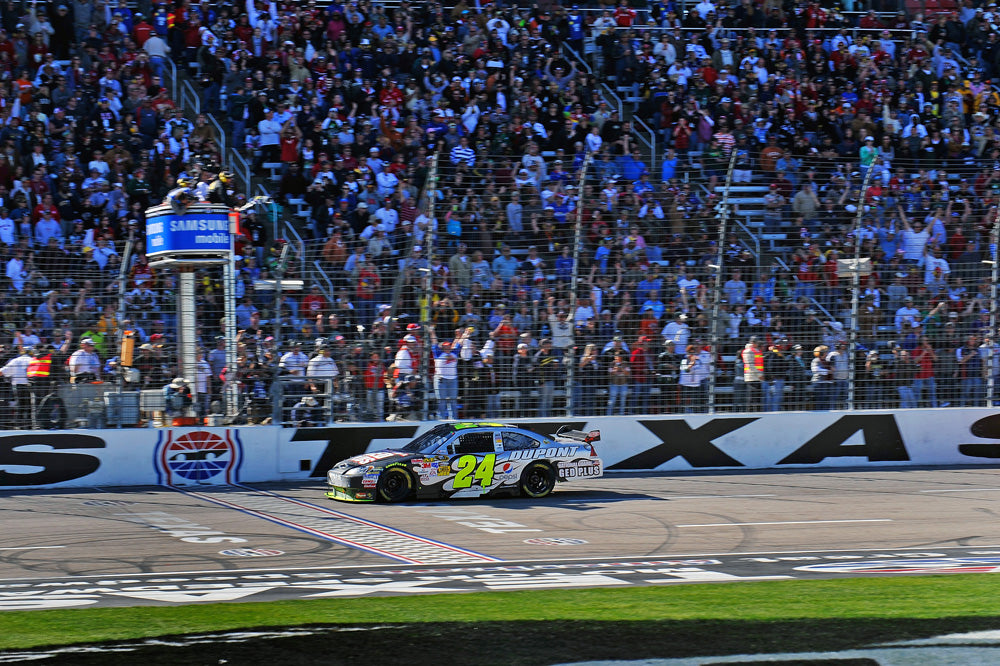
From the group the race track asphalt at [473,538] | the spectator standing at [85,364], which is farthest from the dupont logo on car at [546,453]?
the spectator standing at [85,364]

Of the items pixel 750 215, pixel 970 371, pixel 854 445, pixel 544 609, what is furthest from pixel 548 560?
pixel 970 371

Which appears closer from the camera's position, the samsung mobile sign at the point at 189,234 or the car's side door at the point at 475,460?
the car's side door at the point at 475,460

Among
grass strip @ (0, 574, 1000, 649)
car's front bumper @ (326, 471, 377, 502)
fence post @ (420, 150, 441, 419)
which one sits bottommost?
grass strip @ (0, 574, 1000, 649)

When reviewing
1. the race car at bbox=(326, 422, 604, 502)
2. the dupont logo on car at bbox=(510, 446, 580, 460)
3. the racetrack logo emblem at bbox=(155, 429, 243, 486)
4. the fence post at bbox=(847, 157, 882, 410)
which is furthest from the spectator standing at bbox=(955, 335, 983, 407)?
the racetrack logo emblem at bbox=(155, 429, 243, 486)

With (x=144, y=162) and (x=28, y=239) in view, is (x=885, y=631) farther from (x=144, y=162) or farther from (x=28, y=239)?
(x=144, y=162)

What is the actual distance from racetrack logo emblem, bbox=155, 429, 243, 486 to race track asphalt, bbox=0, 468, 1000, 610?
1.39 ft

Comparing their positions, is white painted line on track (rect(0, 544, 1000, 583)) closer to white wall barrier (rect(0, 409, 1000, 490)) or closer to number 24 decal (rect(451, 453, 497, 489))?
number 24 decal (rect(451, 453, 497, 489))

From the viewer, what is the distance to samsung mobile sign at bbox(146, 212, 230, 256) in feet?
56.0

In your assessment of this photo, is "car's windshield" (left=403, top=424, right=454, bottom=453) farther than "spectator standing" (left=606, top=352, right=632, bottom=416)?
No

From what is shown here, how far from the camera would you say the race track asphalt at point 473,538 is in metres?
10.1

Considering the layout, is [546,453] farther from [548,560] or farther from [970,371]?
[970,371]

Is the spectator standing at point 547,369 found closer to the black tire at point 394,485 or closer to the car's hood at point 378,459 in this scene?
the car's hood at point 378,459

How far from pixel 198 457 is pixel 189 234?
130 inches

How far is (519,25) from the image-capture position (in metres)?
26.3
